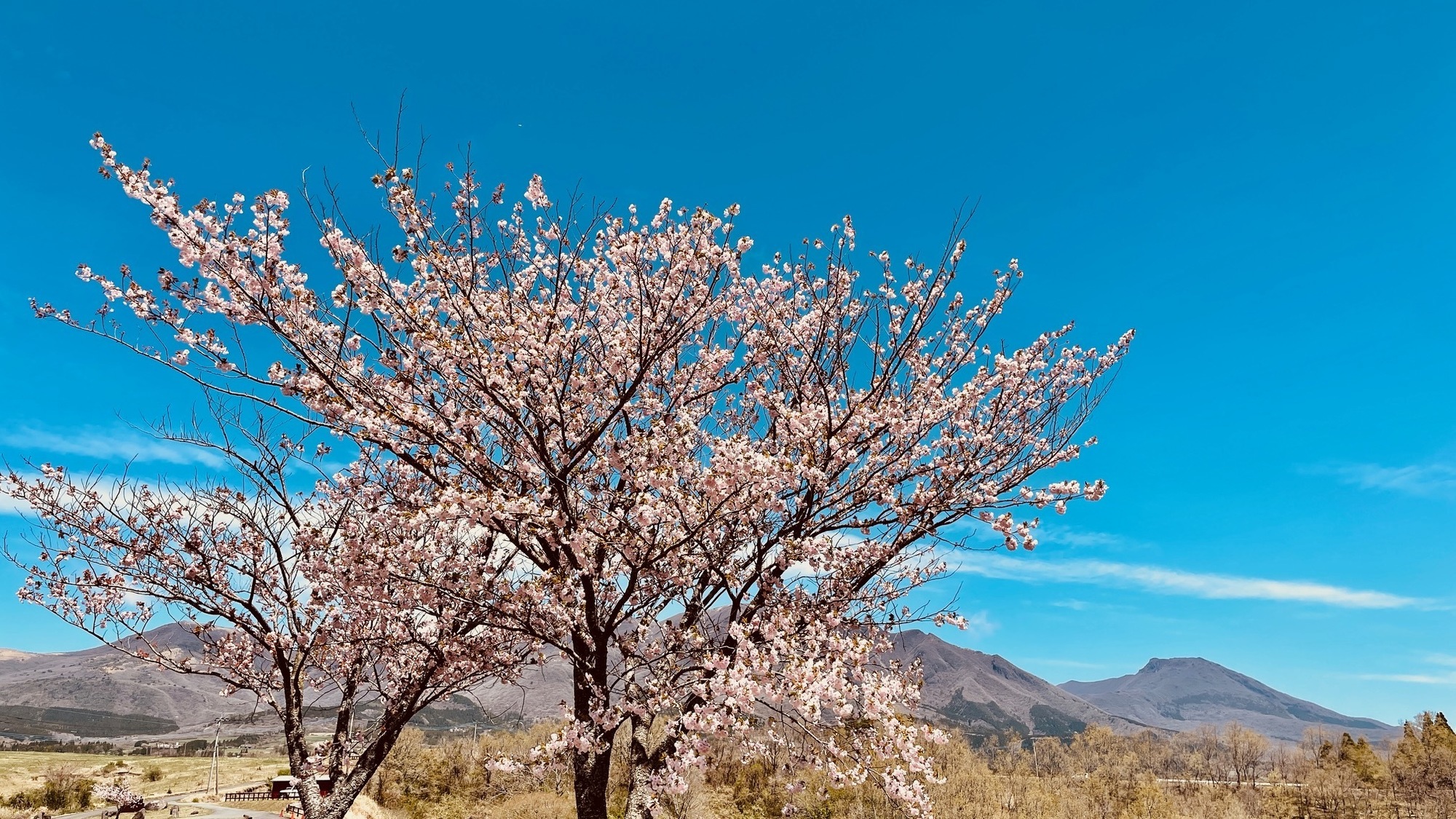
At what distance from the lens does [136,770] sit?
4322 centimetres

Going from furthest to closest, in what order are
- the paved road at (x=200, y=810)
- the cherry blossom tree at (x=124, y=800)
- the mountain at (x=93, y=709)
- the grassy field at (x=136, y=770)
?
1. the mountain at (x=93, y=709)
2. the grassy field at (x=136, y=770)
3. the paved road at (x=200, y=810)
4. the cherry blossom tree at (x=124, y=800)

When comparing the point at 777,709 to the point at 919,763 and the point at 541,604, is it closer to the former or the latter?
the point at 919,763

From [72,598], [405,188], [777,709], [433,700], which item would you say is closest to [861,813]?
[433,700]

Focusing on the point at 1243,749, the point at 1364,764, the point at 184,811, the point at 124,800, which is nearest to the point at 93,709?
the point at 184,811

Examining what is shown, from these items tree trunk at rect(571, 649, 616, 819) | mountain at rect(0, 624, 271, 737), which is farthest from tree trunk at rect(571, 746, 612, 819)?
mountain at rect(0, 624, 271, 737)

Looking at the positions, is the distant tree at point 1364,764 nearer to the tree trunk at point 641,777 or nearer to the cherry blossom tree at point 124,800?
the tree trunk at point 641,777

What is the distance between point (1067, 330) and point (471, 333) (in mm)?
7062

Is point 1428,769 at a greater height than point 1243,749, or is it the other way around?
point 1428,769

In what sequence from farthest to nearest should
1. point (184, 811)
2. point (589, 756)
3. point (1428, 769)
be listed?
point (1428, 769)
point (184, 811)
point (589, 756)

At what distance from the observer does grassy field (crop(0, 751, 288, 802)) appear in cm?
3569

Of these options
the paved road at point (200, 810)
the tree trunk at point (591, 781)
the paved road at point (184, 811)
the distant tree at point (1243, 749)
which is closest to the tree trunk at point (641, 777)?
the tree trunk at point (591, 781)

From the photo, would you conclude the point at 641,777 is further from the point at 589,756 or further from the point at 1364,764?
the point at 1364,764

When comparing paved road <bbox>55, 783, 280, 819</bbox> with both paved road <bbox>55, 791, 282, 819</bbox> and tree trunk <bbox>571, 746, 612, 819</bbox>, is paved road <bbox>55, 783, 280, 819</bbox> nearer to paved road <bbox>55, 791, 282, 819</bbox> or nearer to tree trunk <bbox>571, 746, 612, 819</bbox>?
paved road <bbox>55, 791, 282, 819</bbox>

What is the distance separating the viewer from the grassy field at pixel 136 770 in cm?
3569
